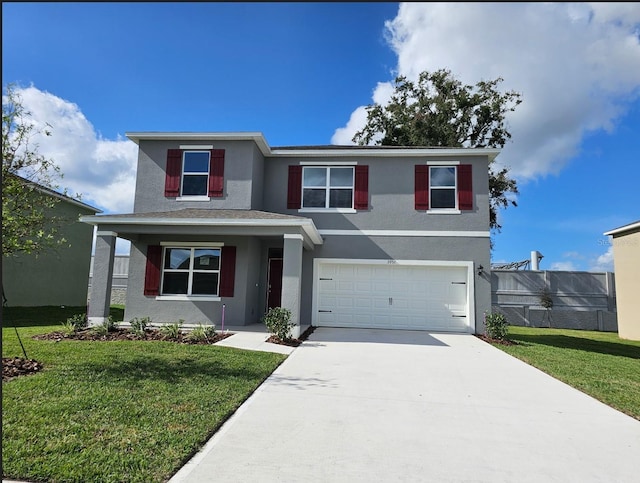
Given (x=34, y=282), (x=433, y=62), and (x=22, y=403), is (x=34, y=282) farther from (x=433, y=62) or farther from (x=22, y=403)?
(x=433, y=62)

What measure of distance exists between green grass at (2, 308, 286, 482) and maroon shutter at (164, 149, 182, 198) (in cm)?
638

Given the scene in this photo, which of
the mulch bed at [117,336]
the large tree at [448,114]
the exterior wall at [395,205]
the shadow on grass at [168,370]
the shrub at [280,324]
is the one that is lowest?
the shadow on grass at [168,370]

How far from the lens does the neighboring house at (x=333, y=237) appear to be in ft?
40.9

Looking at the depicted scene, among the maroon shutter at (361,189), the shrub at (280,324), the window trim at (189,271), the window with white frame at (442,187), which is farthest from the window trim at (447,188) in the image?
the window trim at (189,271)

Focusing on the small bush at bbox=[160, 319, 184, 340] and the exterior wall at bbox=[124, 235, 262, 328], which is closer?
the small bush at bbox=[160, 319, 184, 340]

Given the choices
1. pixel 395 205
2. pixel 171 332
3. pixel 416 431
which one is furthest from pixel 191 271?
pixel 416 431

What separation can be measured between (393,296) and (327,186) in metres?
4.20

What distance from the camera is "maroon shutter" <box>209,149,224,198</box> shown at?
1305 centimetres

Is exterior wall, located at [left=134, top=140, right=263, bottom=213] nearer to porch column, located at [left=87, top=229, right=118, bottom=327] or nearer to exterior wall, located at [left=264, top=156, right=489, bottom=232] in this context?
exterior wall, located at [left=264, top=156, right=489, bottom=232]

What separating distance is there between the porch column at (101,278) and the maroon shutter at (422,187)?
9089 mm

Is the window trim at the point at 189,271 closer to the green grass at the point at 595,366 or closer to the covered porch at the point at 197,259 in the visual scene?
the covered porch at the point at 197,259

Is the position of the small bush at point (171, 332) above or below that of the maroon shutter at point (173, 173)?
below

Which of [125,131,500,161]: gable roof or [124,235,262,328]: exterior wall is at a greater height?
[125,131,500,161]: gable roof

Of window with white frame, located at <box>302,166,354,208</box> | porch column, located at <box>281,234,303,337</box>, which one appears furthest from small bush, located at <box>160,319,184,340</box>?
window with white frame, located at <box>302,166,354,208</box>
